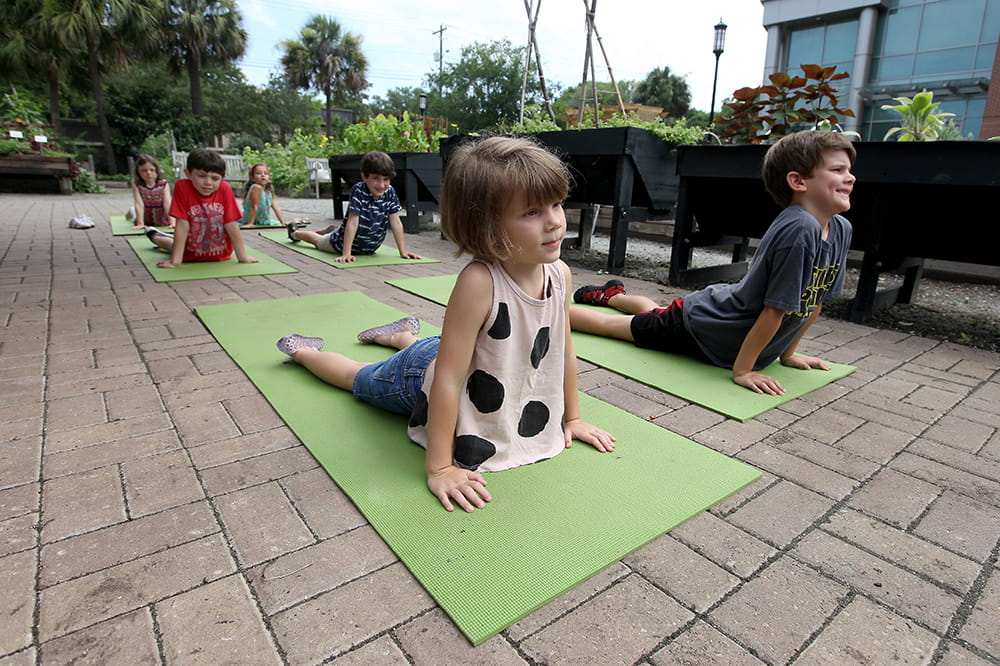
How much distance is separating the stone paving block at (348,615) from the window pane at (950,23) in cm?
2285

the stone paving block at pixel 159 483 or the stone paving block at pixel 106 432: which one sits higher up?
the stone paving block at pixel 106 432

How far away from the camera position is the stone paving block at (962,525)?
1.41 meters

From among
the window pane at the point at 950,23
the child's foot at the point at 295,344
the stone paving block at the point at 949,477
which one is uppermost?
the window pane at the point at 950,23

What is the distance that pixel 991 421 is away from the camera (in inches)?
85.0

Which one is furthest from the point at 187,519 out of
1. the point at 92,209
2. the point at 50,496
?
the point at 92,209

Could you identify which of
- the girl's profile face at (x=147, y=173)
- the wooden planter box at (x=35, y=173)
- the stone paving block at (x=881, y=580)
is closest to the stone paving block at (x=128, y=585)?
the stone paving block at (x=881, y=580)

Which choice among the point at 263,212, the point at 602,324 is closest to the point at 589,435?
the point at 602,324

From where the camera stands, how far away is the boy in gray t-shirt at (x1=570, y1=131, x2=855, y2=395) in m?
2.33

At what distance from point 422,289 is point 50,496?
9.45ft

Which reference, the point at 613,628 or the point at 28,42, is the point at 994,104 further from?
the point at 28,42

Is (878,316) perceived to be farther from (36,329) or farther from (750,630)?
(36,329)

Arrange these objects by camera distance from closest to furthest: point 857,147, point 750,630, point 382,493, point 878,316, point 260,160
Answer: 1. point 750,630
2. point 382,493
3. point 857,147
4. point 878,316
5. point 260,160

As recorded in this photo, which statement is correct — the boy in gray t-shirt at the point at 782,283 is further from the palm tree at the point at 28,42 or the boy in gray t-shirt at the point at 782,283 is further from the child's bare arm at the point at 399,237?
the palm tree at the point at 28,42

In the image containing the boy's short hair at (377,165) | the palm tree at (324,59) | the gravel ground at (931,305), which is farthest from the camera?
the palm tree at (324,59)
